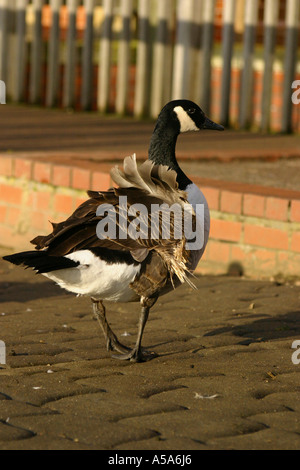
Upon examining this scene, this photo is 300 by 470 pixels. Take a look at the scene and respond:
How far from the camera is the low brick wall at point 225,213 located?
6.42 meters

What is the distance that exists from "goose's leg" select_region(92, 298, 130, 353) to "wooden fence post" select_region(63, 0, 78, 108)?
24.9 feet

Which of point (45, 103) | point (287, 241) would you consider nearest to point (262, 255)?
point (287, 241)

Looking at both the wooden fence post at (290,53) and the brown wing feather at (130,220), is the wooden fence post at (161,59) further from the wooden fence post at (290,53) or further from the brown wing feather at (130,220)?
the brown wing feather at (130,220)

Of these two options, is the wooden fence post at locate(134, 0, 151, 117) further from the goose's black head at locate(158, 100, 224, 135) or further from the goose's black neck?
the goose's black neck

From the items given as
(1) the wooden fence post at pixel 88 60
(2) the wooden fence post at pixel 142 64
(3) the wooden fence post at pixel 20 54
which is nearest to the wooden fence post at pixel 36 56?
(3) the wooden fence post at pixel 20 54

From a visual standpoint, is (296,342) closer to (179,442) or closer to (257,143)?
(179,442)

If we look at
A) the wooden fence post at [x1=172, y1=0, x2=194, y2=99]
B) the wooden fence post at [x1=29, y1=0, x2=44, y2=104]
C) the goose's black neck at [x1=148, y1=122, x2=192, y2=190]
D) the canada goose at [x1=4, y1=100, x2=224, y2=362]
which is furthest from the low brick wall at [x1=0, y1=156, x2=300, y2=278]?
the wooden fence post at [x1=29, y1=0, x2=44, y2=104]

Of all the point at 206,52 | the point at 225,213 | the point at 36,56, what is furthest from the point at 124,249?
the point at 36,56

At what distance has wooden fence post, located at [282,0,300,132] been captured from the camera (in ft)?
34.3

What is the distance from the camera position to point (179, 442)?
3490mm

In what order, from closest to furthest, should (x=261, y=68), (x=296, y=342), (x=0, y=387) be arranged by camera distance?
(x=0, y=387)
(x=296, y=342)
(x=261, y=68)

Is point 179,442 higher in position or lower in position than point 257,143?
lower

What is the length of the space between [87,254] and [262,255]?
240 centimetres

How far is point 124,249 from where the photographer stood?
4.48 metres
